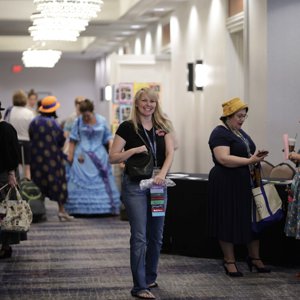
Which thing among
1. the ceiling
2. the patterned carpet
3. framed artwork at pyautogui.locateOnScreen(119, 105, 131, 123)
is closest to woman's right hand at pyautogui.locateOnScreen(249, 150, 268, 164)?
the patterned carpet

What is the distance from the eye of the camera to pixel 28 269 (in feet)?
25.2

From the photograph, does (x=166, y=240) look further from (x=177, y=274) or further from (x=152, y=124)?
(x=152, y=124)

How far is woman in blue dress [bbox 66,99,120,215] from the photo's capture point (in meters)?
12.0

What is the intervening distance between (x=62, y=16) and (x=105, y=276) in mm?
4286

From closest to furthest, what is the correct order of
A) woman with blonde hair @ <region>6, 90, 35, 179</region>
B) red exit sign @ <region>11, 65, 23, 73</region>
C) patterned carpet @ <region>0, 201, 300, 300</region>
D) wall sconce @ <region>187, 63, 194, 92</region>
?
patterned carpet @ <region>0, 201, 300, 300</region> < wall sconce @ <region>187, 63, 194, 92</region> < woman with blonde hair @ <region>6, 90, 35, 179</region> < red exit sign @ <region>11, 65, 23, 73</region>

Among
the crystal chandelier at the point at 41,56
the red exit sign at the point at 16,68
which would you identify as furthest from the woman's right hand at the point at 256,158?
the red exit sign at the point at 16,68

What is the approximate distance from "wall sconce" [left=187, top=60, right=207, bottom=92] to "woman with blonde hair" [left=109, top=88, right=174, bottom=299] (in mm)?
5607

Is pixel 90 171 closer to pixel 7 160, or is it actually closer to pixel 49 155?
pixel 49 155

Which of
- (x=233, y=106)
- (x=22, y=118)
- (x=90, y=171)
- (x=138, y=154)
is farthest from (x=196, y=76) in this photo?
(x=138, y=154)

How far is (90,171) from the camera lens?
12102mm

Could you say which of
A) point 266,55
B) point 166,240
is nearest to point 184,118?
point 266,55

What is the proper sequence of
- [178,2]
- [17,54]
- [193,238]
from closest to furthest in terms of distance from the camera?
1. [193,238]
2. [178,2]
3. [17,54]

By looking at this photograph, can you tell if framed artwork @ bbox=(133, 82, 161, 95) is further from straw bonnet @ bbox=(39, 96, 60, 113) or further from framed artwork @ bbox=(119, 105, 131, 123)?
straw bonnet @ bbox=(39, 96, 60, 113)

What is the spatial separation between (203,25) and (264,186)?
5.12 metres
